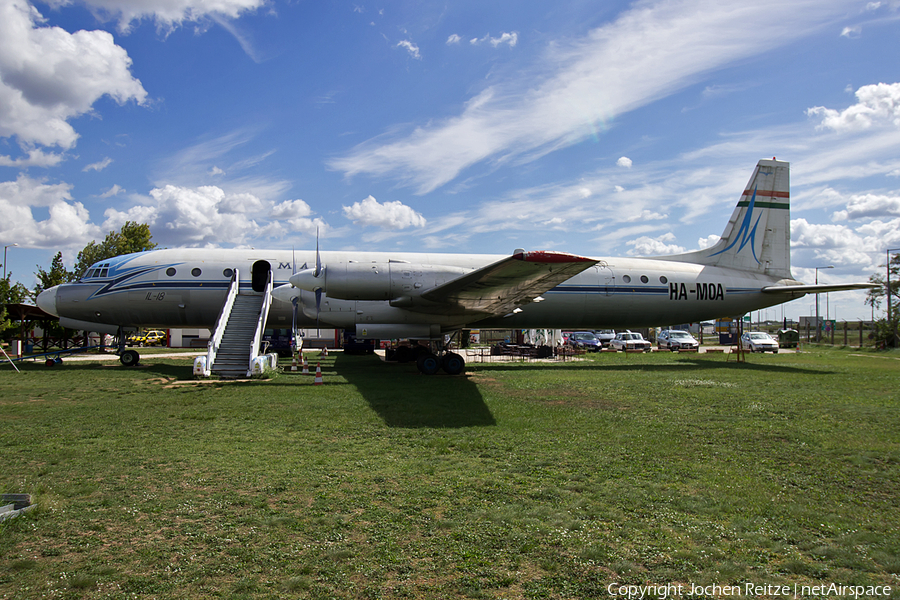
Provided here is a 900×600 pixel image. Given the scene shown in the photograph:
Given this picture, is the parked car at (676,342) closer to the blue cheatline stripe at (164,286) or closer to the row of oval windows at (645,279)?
the row of oval windows at (645,279)

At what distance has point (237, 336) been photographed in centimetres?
1595

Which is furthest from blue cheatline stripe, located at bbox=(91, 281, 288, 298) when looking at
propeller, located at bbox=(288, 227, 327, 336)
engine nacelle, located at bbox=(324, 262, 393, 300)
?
engine nacelle, located at bbox=(324, 262, 393, 300)

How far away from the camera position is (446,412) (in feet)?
29.9

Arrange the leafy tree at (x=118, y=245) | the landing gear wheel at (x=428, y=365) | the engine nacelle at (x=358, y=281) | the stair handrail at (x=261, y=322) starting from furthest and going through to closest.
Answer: the leafy tree at (x=118, y=245) < the landing gear wheel at (x=428, y=365) < the stair handrail at (x=261, y=322) < the engine nacelle at (x=358, y=281)

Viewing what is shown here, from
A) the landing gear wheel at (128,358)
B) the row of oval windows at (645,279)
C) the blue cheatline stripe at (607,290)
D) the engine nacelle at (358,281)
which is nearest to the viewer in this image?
the engine nacelle at (358,281)

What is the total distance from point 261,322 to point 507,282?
8.06m

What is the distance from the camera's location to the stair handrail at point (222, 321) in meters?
14.3

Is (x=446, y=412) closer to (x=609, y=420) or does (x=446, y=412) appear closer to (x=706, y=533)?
(x=609, y=420)

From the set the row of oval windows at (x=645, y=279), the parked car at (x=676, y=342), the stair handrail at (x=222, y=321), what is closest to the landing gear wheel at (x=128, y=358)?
the stair handrail at (x=222, y=321)

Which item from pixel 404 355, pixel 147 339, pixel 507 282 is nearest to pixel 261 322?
pixel 404 355

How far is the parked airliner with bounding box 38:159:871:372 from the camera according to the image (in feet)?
45.6

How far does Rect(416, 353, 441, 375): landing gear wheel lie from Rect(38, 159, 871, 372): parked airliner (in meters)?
0.05

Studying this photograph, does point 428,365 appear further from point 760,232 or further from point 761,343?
point 761,343

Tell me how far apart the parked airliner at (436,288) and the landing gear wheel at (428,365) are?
0.16 feet
